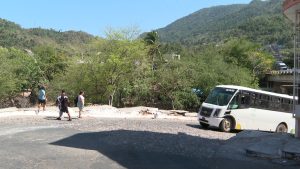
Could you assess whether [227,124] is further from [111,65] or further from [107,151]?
[111,65]

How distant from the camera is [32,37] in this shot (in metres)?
138

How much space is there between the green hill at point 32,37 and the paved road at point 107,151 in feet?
319

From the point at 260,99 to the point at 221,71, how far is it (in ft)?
71.6

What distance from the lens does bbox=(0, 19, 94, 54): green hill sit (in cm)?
12644

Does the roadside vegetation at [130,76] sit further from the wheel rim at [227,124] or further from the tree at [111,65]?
the wheel rim at [227,124]

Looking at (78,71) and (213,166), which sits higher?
(78,71)

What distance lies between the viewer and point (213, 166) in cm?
1296

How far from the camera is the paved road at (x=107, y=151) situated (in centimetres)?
1294

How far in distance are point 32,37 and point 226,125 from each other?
4699 inches

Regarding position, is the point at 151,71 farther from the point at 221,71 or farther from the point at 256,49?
the point at 256,49

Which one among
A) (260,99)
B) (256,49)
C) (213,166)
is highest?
(256,49)

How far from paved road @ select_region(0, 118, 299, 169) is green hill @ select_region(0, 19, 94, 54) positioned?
9724cm

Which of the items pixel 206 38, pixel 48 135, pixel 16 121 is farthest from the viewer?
pixel 206 38

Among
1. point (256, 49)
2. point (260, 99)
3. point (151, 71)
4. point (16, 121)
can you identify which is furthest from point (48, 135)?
point (256, 49)
